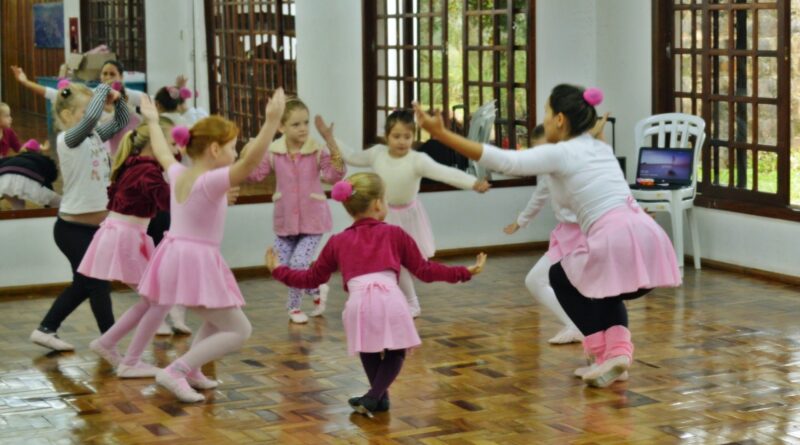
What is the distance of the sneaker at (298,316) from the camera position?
7.64m

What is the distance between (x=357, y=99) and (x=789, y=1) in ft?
10.2

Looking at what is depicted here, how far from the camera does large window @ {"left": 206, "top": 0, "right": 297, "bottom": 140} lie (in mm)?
9422

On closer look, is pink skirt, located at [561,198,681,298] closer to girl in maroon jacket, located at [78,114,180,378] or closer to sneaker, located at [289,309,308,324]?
girl in maroon jacket, located at [78,114,180,378]

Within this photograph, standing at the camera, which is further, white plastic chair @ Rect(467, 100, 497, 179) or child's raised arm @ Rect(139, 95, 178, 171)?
white plastic chair @ Rect(467, 100, 497, 179)

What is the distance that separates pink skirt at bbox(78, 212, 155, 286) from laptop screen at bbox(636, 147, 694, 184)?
4189mm

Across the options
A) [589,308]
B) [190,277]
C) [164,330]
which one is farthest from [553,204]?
[164,330]

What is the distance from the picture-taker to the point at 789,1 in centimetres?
884

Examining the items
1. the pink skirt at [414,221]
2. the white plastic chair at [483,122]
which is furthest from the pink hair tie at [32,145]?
the white plastic chair at [483,122]

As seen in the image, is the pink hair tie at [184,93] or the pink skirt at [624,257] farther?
the pink hair tie at [184,93]

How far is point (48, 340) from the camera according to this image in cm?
687

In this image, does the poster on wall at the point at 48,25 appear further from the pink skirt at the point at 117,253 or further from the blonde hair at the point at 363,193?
the blonde hair at the point at 363,193

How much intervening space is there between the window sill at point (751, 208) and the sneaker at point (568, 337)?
2.52 m

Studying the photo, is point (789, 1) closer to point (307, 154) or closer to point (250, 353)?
point (307, 154)

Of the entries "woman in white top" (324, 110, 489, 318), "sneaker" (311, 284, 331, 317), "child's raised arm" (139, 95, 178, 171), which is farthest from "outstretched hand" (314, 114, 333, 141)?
"child's raised arm" (139, 95, 178, 171)
